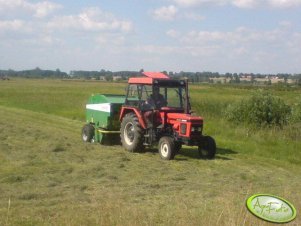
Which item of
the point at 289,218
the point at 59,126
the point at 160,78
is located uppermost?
the point at 160,78

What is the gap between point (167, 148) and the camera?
40.4 ft

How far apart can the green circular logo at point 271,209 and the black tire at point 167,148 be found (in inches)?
317

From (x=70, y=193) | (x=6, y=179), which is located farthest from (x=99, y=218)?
(x=6, y=179)

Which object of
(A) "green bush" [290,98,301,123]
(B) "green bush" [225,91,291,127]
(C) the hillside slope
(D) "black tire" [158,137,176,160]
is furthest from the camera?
(B) "green bush" [225,91,291,127]

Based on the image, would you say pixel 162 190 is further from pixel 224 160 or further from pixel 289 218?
pixel 289 218

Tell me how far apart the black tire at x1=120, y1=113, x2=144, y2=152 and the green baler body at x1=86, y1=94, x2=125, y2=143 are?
82 centimetres

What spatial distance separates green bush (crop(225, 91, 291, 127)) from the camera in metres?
20.8

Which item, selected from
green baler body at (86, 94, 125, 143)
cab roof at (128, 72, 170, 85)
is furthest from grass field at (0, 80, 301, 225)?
cab roof at (128, 72, 170, 85)

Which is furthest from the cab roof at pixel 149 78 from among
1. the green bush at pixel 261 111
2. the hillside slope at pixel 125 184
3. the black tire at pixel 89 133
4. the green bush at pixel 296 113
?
the green bush at pixel 296 113

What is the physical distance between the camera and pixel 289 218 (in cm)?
380

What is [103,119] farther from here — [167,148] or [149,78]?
[167,148]

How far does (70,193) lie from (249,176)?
13.9 feet

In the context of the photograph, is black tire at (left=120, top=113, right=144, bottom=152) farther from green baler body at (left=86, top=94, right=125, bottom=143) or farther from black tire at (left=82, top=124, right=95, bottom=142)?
black tire at (left=82, top=124, right=95, bottom=142)

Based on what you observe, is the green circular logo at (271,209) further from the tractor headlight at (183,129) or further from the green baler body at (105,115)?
the green baler body at (105,115)
